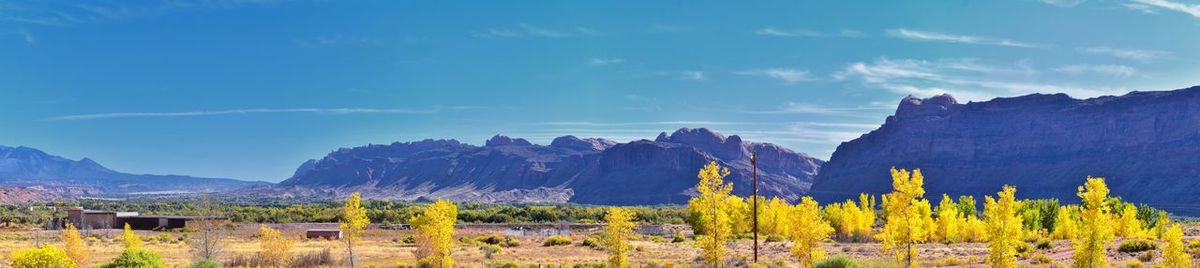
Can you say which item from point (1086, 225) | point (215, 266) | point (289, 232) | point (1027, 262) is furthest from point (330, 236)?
point (1086, 225)

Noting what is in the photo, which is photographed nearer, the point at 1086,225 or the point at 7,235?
the point at 1086,225

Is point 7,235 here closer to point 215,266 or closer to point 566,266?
point 215,266

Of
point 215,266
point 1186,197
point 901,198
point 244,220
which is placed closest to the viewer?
point 901,198

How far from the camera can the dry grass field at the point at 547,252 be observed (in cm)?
4319

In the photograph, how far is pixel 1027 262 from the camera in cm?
4047

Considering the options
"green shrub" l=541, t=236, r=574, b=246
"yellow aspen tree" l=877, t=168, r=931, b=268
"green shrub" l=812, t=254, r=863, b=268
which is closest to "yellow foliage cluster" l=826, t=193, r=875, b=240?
"green shrub" l=541, t=236, r=574, b=246

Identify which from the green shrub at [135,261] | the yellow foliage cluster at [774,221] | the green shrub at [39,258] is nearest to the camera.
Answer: the green shrub at [39,258]

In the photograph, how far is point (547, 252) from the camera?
57.6 meters

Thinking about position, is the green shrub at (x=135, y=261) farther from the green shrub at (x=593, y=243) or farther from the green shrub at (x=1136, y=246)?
the green shrub at (x=1136, y=246)

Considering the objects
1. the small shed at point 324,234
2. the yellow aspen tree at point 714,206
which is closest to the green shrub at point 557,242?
the small shed at point 324,234

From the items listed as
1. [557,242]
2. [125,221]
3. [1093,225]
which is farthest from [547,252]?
[125,221]

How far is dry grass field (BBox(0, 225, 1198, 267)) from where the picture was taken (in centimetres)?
4319

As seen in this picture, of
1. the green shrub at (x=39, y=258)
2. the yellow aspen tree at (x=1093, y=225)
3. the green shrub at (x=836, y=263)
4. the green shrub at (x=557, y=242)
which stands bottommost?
the green shrub at (x=557, y=242)

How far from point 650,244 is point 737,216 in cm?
1442
